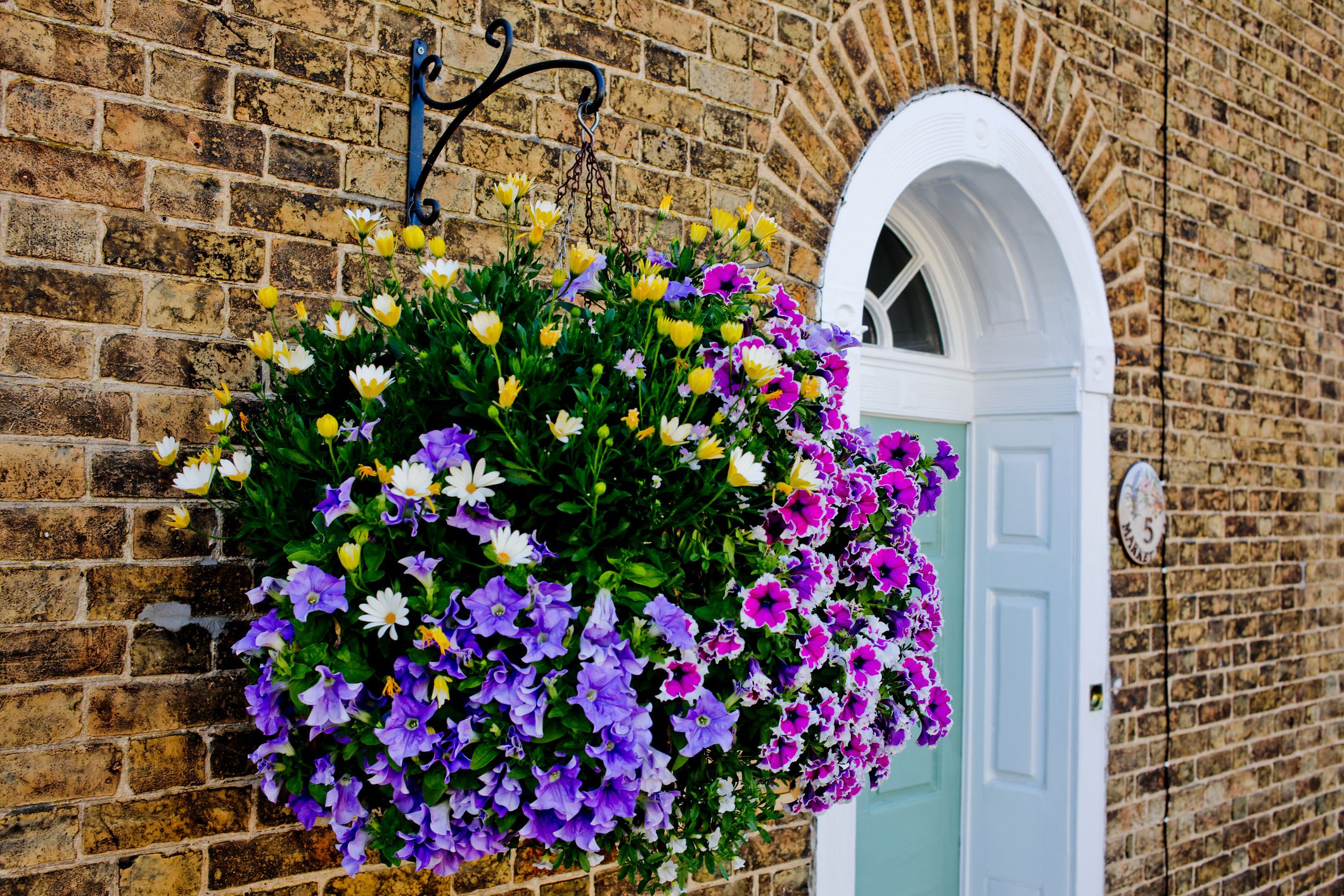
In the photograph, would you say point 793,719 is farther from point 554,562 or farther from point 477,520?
point 477,520

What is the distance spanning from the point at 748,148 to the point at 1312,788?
3849mm

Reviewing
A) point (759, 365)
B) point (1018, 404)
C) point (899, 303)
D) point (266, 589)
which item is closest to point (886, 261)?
point (899, 303)

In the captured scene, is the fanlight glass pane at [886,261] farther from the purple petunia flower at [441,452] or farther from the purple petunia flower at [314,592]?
the purple petunia flower at [314,592]

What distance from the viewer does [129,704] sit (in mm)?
1755

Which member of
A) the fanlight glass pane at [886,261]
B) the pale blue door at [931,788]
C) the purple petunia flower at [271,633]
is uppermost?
the fanlight glass pane at [886,261]

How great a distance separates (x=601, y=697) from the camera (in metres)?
1.22

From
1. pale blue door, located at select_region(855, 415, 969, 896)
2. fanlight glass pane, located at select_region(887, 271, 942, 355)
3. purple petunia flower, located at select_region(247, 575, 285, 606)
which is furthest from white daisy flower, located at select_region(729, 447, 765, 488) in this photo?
fanlight glass pane, located at select_region(887, 271, 942, 355)

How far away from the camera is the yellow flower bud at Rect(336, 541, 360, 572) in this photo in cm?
125

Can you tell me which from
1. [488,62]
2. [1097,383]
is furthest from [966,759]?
[488,62]

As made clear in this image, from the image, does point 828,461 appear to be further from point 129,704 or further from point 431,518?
point 129,704

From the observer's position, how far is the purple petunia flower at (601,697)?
1.21 metres

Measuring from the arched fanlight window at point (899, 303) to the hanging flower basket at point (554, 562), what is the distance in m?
2.06

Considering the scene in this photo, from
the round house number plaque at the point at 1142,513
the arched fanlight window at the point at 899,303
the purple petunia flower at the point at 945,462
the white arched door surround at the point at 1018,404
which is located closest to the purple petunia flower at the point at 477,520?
the purple petunia flower at the point at 945,462

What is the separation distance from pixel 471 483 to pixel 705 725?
423 millimetres
